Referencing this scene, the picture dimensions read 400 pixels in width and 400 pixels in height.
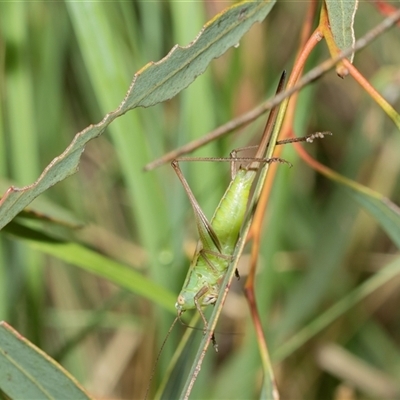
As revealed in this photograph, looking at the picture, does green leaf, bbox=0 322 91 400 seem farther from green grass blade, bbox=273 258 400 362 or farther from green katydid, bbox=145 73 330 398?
green grass blade, bbox=273 258 400 362

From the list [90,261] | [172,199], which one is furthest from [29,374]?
[172,199]

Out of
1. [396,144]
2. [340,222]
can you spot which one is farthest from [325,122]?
[340,222]

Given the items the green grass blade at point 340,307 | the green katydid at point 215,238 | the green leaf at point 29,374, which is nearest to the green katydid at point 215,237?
the green katydid at point 215,238

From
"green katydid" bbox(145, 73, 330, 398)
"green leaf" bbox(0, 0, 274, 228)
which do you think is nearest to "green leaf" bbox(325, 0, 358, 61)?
"green leaf" bbox(0, 0, 274, 228)

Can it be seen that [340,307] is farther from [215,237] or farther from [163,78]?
[163,78]

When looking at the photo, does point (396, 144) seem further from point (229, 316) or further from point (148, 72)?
point (148, 72)
